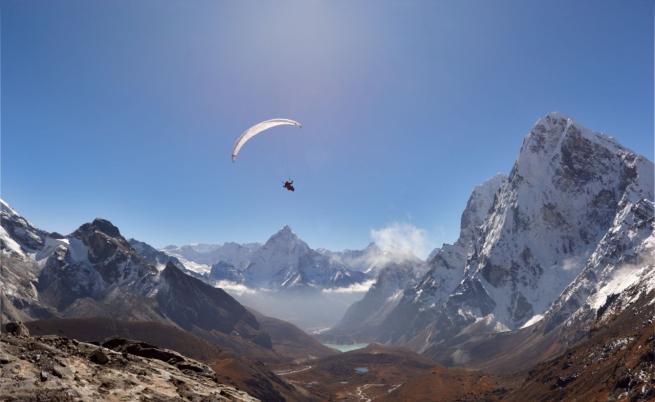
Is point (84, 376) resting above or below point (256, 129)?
below

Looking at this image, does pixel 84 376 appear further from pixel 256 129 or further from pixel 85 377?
pixel 256 129

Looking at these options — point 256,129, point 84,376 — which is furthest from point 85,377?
point 256,129

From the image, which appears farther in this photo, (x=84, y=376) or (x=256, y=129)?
(x=256, y=129)

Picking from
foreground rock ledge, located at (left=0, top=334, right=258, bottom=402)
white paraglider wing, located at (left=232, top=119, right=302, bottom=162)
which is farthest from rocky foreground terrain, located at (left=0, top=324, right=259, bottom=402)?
white paraglider wing, located at (left=232, top=119, right=302, bottom=162)

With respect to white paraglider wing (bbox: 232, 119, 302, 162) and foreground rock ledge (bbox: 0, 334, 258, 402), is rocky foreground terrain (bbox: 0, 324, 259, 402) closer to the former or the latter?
foreground rock ledge (bbox: 0, 334, 258, 402)

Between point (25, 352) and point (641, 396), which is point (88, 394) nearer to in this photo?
point (25, 352)
